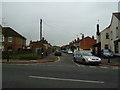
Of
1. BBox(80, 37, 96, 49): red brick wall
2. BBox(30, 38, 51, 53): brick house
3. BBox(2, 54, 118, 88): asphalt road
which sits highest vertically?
BBox(80, 37, 96, 49): red brick wall

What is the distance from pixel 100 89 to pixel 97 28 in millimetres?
44061

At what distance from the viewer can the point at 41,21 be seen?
101 feet

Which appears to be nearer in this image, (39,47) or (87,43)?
(39,47)

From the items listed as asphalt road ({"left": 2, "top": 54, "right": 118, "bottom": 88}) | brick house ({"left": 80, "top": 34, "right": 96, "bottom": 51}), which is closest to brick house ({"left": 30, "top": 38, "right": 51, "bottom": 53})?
asphalt road ({"left": 2, "top": 54, "right": 118, "bottom": 88})

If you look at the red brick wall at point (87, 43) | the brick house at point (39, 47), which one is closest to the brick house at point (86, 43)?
the red brick wall at point (87, 43)

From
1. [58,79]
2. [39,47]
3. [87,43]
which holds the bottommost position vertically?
[58,79]

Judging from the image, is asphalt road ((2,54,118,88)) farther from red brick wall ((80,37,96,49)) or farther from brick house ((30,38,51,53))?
red brick wall ((80,37,96,49))

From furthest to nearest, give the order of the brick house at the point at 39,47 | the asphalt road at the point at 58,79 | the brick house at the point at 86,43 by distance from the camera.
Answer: the brick house at the point at 86,43 < the brick house at the point at 39,47 < the asphalt road at the point at 58,79

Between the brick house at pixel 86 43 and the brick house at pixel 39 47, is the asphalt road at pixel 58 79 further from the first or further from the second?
the brick house at pixel 86 43

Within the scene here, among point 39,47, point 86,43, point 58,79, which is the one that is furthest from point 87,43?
point 58,79

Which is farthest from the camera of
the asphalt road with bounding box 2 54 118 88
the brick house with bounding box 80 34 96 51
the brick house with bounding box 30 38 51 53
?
the brick house with bounding box 80 34 96 51

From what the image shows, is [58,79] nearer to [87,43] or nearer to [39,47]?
[39,47]

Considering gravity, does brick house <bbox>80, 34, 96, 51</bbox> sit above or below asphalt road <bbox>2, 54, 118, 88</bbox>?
above

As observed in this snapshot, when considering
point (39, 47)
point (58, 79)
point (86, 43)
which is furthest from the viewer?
point (86, 43)
